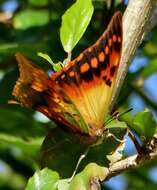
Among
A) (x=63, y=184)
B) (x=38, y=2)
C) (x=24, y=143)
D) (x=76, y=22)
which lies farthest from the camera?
(x=38, y=2)

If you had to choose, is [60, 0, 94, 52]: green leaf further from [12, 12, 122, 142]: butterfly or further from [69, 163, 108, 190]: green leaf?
[69, 163, 108, 190]: green leaf

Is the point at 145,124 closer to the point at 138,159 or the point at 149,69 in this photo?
the point at 138,159

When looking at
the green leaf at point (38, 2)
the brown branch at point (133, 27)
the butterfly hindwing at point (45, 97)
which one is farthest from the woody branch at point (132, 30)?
the green leaf at point (38, 2)

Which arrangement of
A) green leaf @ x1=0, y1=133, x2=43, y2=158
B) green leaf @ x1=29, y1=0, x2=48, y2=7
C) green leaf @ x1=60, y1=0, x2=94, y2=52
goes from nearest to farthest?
1. green leaf @ x1=60, y1=0, x2=94, y2=52
2. green leaf @ x1=0, y1=133, x2=43, y2=158
3. green leaf @ x1=29, y1=0, x2=48, y2=7

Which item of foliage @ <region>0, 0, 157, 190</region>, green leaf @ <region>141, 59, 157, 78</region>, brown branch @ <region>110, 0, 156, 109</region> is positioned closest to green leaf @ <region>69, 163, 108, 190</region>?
foliage @ <region>0, 0, 157, 190</region>

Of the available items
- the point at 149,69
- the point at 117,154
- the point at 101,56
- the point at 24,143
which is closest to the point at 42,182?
the point at 117,154

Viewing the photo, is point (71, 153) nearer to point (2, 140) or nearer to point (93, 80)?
point (93, 80)
